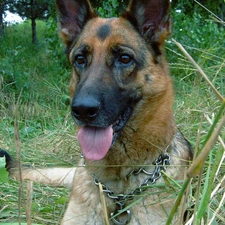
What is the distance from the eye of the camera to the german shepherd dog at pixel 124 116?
2.59 metres

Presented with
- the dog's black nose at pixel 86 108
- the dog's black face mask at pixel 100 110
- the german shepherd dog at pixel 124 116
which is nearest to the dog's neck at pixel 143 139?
the german shepherd dog at pixel 124 116

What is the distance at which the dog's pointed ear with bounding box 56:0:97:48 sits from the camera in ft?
10.6

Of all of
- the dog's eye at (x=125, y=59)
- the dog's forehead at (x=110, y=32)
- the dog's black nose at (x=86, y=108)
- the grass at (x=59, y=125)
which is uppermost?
the dog's forehead at (x=110, y=32)

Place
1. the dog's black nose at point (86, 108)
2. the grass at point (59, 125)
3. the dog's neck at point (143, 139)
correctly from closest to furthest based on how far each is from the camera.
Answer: the grass at point (59, 125)
the dog's black nose at point (86, 108)
the dog's neck at point (143, 139)

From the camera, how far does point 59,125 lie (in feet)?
18.8

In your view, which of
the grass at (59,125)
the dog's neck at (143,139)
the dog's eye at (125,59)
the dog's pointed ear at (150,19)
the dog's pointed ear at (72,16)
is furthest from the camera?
the dog's pointed ear at (72,16)

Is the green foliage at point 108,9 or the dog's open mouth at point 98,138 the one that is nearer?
the dog's open mouth at point 98,138

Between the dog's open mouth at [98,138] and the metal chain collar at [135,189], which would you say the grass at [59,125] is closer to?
the metal chain collar at [135,189]

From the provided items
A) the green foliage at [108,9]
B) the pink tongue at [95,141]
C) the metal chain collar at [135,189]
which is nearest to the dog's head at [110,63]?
the pink tongue at [95,141]

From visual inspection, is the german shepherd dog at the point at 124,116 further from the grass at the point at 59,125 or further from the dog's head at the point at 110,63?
the grass at the point at 59,125

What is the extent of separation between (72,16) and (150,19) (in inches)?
26.9

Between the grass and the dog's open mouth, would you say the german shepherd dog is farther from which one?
the grass

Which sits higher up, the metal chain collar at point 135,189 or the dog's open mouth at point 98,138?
the dog's open mouth at point 98,138

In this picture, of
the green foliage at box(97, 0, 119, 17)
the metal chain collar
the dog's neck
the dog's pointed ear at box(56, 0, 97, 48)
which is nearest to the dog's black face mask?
the dog's neck
